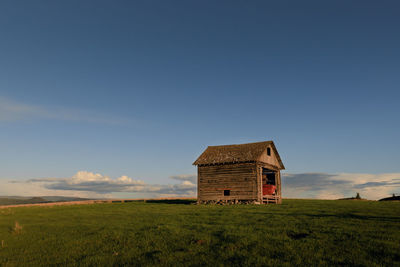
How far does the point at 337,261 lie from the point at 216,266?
382 cm

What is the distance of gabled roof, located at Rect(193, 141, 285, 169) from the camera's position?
117ft

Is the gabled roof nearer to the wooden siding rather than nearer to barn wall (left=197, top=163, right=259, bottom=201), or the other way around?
the wooden siding

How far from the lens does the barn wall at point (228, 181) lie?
3459 cm

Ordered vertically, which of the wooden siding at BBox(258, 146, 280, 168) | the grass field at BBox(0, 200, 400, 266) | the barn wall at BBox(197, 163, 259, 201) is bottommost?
the grass field at BBox(0, 200, 400, 266)

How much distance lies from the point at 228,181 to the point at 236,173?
144cm

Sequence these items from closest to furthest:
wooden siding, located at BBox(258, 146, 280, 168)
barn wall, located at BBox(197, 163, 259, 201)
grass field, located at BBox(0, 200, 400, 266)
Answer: grass field, located at BBox(0, 200, 400, 266) → barn wall, located at BBox(197, 163, 259, 201) → wooden siding, located at BBox(258, 146, 280, 168)

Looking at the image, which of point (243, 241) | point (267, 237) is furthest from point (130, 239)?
point (267, 237)

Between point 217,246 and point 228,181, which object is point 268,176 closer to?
point 228,181

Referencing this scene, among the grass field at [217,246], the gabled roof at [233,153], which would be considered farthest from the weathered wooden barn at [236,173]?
the grass field at [217,246]

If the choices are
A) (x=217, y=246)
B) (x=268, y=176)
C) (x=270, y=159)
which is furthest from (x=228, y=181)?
(x=217, y=246)

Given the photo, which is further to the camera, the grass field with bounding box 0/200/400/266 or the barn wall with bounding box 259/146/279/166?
the barn wall with bounding box 259/146/279/166

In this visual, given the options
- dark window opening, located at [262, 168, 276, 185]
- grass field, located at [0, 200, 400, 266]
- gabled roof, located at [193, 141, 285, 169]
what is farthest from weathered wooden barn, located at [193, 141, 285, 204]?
grass field, located at [0, 200, 400, 266]

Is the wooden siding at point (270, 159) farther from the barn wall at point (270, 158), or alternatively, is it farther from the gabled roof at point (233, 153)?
the gabled roof at point (233, 153)

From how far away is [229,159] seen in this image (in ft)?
119
